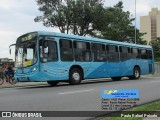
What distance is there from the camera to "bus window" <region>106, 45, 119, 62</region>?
24.4 metres

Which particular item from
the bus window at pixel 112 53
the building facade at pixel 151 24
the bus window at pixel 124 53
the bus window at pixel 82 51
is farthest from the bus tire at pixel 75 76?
the building facade at pixel 151 24

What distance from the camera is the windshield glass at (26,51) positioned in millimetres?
18797

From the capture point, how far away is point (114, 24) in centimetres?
5881

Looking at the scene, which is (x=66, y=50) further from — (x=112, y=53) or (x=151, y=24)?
(x=151, y=24)

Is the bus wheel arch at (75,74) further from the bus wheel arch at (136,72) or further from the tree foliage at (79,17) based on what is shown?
the tree foliage at (79,17)

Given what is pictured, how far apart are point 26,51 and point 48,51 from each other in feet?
4.09

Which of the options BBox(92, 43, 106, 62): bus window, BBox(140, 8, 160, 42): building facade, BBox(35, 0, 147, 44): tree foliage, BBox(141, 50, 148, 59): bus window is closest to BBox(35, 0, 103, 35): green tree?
BBox(35, 0, 147, 44): tree foliage

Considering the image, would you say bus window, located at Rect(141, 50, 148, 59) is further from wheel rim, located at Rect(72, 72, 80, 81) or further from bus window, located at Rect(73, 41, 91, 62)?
wheel rim, located at Rect(72, 72, 80, 81)

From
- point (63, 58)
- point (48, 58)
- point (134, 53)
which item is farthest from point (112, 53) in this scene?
point (48, 58)

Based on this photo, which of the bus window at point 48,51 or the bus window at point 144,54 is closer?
the bus window at point 48,51

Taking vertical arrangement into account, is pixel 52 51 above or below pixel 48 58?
above

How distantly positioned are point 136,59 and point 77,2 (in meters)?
23.2

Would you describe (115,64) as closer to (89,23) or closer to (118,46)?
(118,46)

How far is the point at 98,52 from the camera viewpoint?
23.1 metres
